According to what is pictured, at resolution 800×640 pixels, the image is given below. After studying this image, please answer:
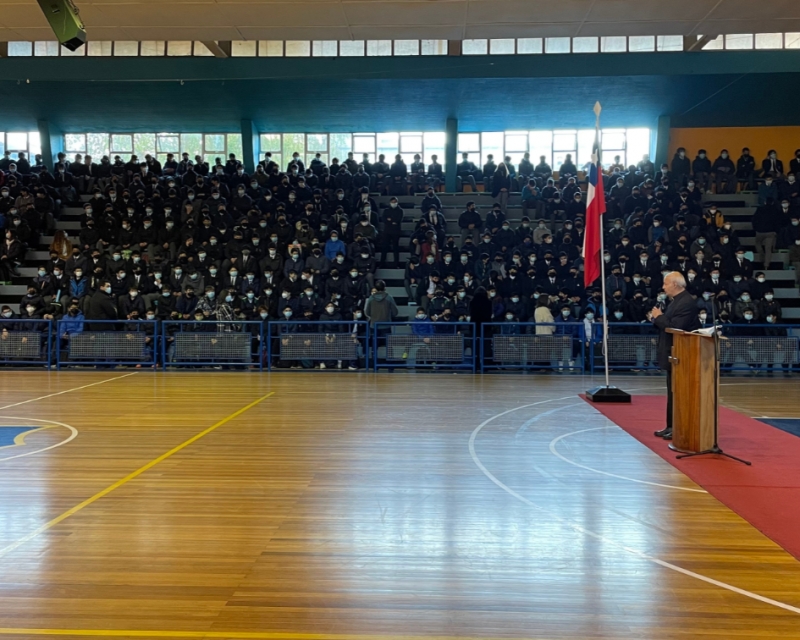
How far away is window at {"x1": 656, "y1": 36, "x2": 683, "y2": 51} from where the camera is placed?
67.8 ft

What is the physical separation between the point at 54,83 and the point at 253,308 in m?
10.8

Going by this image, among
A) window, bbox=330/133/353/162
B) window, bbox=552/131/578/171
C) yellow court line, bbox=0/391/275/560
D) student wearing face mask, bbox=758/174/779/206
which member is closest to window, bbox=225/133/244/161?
window, bbox=330/133/353/162

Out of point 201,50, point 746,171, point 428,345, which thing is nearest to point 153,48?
point 201,50

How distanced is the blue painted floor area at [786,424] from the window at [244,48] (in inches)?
721

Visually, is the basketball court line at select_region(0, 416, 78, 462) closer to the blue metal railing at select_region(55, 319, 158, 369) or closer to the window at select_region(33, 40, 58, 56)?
the blue metal railing at select_region(55, 319, 158, 369)

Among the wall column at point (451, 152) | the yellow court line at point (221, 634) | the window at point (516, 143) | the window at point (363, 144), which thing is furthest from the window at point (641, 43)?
the yellow court line at point (221, 634)

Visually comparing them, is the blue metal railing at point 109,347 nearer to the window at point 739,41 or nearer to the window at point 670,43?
the window at point 670,43

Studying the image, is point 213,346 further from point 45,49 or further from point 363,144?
point 363,144

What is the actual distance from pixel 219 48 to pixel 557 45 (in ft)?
34.0

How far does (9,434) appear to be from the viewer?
28.2ft

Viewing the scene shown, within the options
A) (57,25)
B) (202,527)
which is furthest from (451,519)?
(57,25)

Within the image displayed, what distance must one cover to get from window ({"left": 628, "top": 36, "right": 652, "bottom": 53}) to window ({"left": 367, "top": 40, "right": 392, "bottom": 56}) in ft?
23.8

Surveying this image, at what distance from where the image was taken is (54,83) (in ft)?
69.9

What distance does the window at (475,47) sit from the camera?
849 inches
